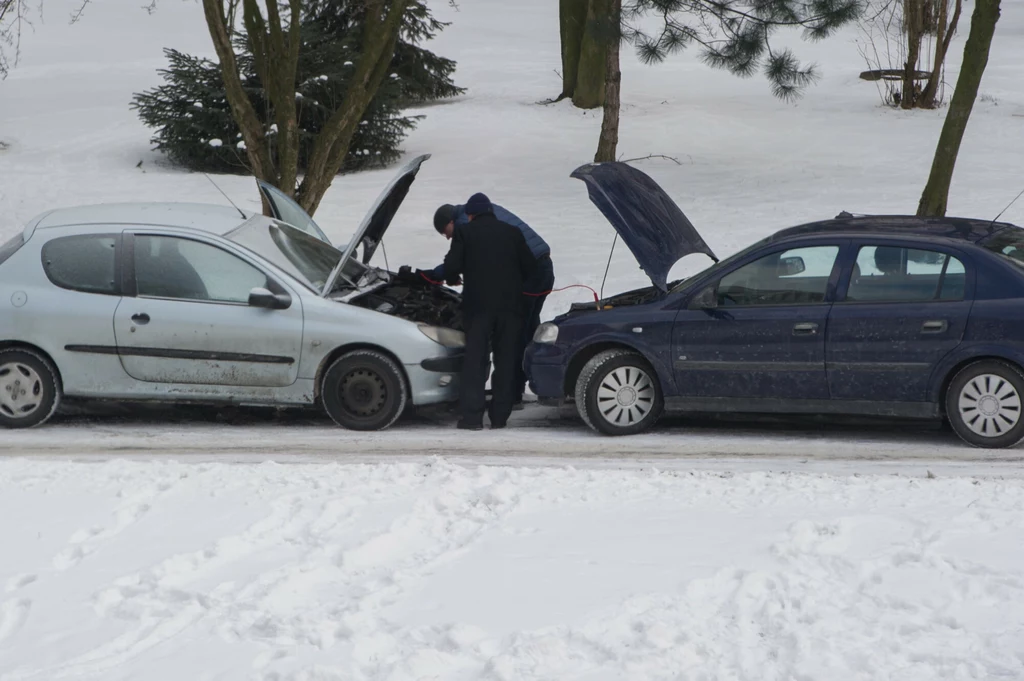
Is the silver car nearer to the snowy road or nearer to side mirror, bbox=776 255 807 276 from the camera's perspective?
the snowy road

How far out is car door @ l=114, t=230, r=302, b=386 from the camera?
28.7 ft

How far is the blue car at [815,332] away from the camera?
7.85 metres

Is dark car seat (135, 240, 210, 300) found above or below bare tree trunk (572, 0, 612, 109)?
below

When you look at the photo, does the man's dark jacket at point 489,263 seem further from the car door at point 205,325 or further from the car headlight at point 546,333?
the car door at point 205,325

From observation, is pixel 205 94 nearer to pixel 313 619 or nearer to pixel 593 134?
pixel 593 134

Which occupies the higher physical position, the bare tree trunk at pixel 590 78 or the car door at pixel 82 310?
the bare tree trunk at pixel 590 78

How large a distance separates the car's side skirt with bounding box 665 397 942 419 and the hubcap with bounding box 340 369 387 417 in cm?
201

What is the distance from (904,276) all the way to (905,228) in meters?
0.41

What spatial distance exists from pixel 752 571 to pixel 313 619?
1.88 meters

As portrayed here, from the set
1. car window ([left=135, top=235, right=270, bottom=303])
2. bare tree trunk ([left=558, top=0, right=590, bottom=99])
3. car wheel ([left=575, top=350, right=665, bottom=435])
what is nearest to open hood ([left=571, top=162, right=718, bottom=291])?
car wheel ([left=575, top=350, right=665, bottom=435])

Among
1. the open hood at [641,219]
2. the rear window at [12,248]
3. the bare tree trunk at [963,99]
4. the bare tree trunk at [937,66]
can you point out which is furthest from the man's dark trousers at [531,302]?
the bare tree trunk at [937,66]

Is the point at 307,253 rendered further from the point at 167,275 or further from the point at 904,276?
the point at 904,276

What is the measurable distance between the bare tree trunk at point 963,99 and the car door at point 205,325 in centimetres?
794

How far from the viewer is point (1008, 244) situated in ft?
27.0
